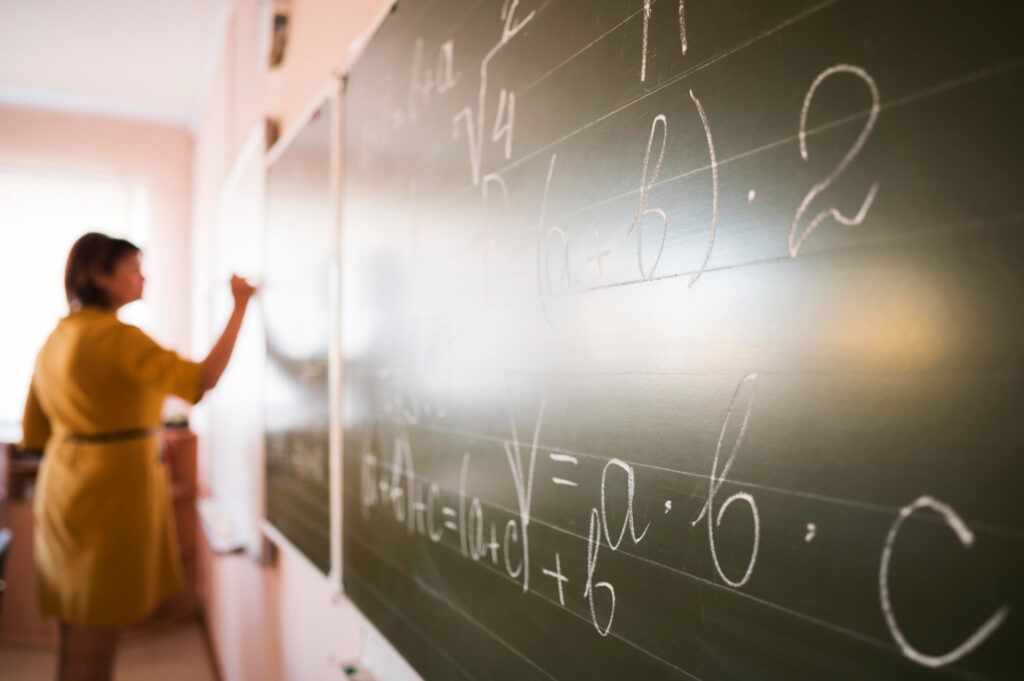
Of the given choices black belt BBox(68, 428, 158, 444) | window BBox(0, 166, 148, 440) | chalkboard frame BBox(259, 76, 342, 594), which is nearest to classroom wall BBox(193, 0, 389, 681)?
chalkboard frame BBox(259, 76, 342, 594)

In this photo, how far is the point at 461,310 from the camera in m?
0.92

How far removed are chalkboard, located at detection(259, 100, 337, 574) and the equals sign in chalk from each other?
79 cm

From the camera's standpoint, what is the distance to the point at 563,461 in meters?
0.71

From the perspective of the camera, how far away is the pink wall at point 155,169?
4117mm

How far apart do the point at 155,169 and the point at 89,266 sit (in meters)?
2.63

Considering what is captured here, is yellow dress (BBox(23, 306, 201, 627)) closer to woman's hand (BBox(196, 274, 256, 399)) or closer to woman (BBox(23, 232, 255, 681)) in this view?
woman (BBox(23, 232, 255, 681))

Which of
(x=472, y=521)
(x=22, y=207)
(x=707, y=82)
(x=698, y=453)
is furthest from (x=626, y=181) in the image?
(x=22, y=207)

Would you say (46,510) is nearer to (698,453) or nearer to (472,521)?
(472,521)

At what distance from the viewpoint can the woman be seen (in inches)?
76.5

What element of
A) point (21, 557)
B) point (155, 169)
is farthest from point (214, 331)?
point (155, 169)

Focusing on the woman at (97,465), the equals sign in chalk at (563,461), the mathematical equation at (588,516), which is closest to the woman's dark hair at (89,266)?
the woman at (97,465)

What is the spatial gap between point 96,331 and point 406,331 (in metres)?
1.30

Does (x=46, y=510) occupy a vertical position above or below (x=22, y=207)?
below

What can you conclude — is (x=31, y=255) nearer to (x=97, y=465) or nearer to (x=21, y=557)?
(x=21, y=557)
